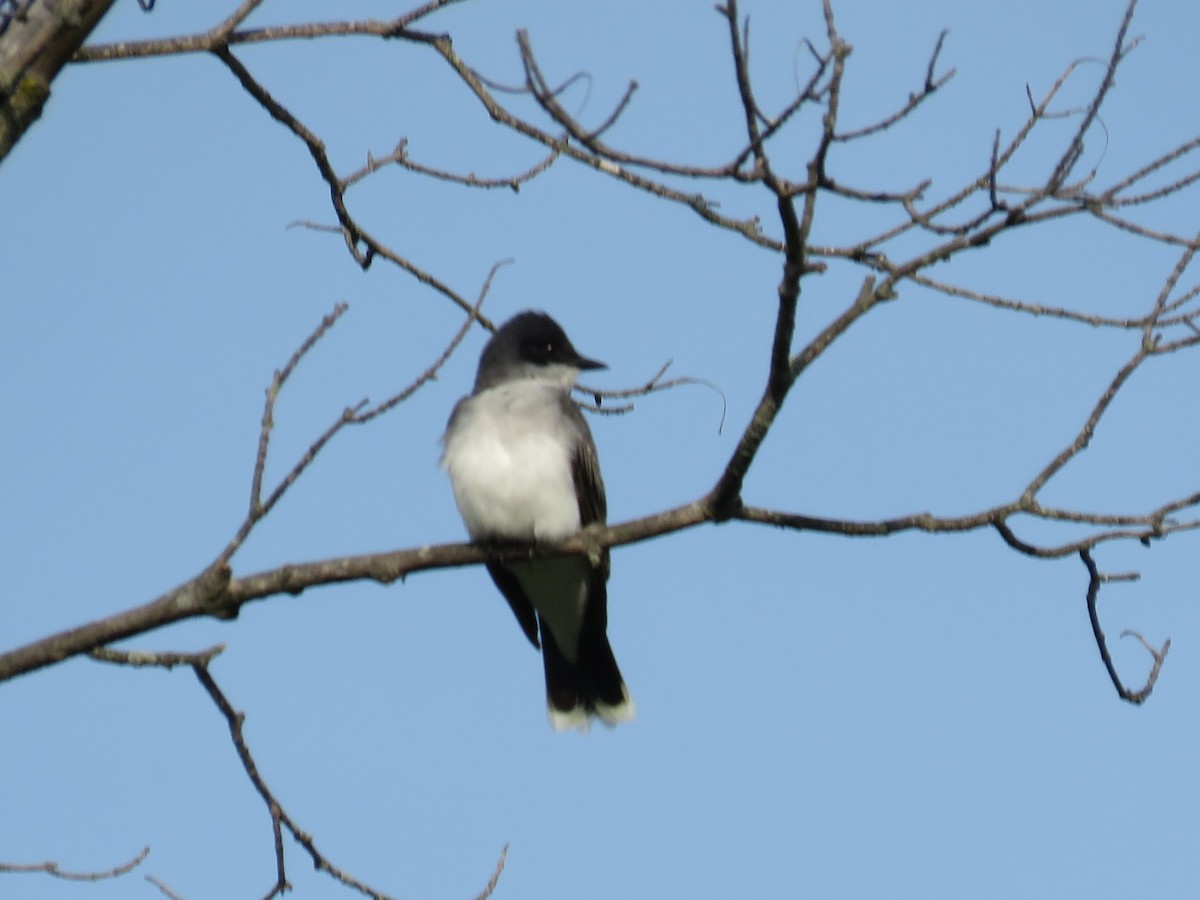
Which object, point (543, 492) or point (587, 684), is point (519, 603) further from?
point (543, 492)

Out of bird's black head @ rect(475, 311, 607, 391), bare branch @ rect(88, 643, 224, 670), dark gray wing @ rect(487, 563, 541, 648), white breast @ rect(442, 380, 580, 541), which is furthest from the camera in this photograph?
bird's black head @ rect(475, 311, 607, 391)

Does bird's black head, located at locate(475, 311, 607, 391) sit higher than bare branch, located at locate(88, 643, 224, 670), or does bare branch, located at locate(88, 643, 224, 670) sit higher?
bird's black head, located at locate(475, 311, 607, 391)

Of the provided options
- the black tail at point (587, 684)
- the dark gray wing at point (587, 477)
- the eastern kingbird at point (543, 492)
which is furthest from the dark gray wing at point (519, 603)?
the dark gray wing at point (587, 477)

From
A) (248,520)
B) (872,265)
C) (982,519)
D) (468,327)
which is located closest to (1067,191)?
(872,265)

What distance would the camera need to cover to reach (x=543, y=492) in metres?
6.07

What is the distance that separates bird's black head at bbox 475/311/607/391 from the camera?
271 inches

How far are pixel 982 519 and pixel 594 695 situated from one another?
3084 millimetres

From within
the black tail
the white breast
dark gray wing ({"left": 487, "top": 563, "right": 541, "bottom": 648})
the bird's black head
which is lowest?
the black tail

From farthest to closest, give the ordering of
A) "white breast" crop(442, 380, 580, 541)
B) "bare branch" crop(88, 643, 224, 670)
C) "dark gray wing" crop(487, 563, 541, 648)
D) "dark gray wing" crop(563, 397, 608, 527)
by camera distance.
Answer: "dark gray wing" crop(487, 563, 541, 648)
"dark gray wing" crop(563, 397, 608, 527)
"white breast" crop(442, 380, 580, 541)
"bare branch" crop(88, 643, 224, 670)

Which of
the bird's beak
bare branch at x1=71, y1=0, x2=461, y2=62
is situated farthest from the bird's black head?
bare branch at x1=71, y1=0, x2=461, y2=62

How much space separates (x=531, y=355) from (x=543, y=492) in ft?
3.45

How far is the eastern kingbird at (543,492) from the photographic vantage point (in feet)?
19.9

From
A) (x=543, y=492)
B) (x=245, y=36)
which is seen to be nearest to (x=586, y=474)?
(x=543, y=492)

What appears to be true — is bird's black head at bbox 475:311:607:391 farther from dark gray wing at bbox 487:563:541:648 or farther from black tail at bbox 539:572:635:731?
black tail at bbox 539:572:635:731
